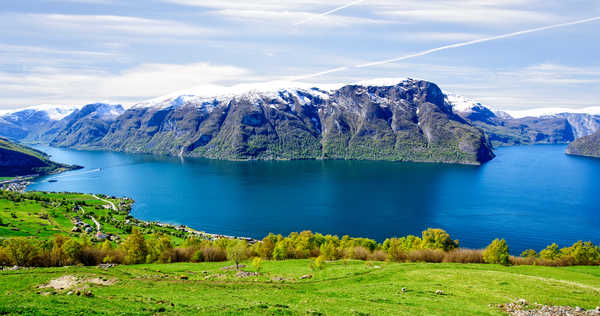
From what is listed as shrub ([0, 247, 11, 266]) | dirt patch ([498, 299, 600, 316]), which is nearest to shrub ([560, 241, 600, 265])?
dirt patch ([498, 299, 600, 316])

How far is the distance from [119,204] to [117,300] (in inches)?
6620

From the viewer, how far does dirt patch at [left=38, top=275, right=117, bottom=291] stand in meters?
36.7

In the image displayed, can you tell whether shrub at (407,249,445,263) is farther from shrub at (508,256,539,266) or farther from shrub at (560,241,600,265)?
shrub at (560,241,600,265)

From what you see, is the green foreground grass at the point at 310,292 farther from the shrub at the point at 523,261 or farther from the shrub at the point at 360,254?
the shrub at the point at 360,254

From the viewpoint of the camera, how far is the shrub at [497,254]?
202ft

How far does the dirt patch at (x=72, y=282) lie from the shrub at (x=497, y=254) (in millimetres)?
63458

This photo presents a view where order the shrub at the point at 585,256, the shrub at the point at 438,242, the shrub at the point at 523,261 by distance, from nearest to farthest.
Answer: the shrub at the point at 523,261, the shrub at the point at 585,256, the shrub at the point at 438,242

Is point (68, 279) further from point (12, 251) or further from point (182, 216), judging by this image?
point (182, 216)

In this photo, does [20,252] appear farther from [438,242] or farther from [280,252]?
[438,242]

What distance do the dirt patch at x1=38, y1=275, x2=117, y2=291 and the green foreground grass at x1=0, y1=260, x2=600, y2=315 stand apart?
0.74m

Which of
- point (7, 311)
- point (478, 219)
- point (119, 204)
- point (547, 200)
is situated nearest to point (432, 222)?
point (478, 219)

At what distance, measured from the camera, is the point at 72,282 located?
126 feet

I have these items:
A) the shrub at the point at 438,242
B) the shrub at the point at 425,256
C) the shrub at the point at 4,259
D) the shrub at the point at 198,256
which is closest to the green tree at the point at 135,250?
the shrub at the point at 198,256

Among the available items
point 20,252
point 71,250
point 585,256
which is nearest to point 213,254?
point 71,250
